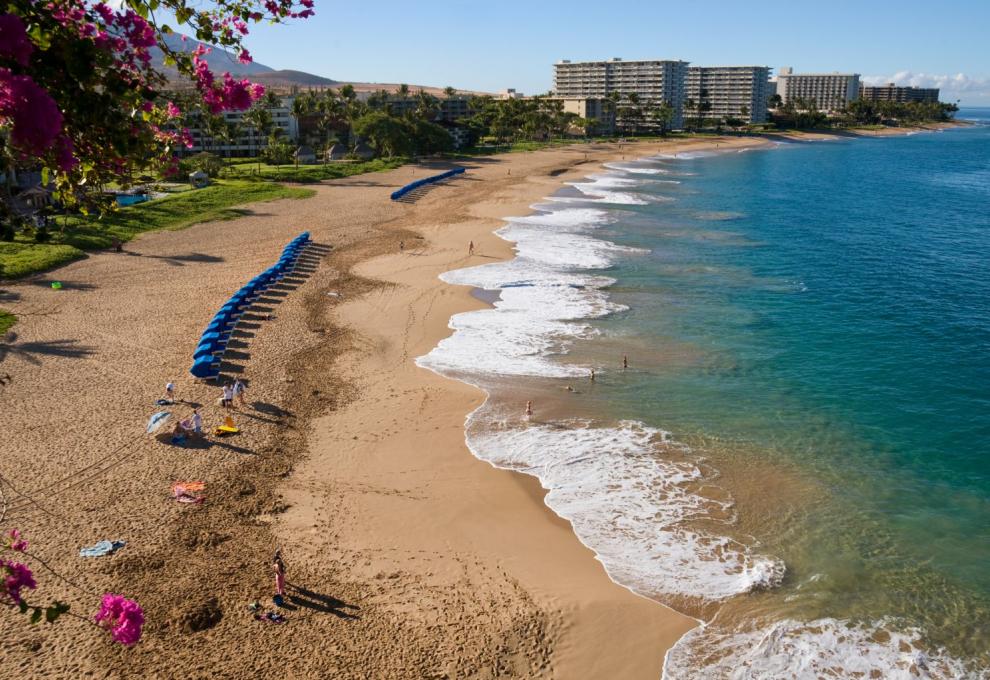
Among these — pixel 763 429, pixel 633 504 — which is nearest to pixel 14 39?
pixel 633 504

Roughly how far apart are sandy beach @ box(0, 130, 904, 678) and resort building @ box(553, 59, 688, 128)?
16783 centimetres

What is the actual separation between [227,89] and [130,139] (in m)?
1.14

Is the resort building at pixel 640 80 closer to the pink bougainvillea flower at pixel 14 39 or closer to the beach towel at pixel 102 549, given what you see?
the beach towel at pixel 102 549

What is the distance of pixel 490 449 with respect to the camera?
20.3 meters

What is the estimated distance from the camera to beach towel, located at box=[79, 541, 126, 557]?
14805 mm

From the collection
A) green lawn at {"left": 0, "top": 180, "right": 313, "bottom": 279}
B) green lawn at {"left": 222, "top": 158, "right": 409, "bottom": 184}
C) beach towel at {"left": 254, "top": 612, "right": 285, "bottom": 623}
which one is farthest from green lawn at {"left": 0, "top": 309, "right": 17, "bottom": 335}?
green lawn at {"left": 222, "top": 158, "right": 409, "bottom": 184}

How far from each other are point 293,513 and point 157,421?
5971 mm

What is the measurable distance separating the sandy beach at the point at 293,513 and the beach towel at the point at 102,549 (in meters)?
0.18

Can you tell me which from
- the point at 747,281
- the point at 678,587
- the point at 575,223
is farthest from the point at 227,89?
the point at 575,223

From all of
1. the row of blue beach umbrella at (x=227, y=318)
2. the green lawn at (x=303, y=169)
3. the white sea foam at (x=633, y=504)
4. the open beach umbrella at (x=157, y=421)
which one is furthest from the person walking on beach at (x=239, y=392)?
the green lawn at (x=303, y=169)

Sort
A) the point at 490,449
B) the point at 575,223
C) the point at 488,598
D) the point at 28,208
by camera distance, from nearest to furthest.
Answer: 1. the point at 28,208
2. the point at 488,598
3. the point at 490,449
4. the point at 575,223

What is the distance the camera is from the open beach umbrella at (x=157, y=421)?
19.9 metres

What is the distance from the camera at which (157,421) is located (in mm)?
20109

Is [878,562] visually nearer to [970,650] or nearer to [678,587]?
[970,650]
